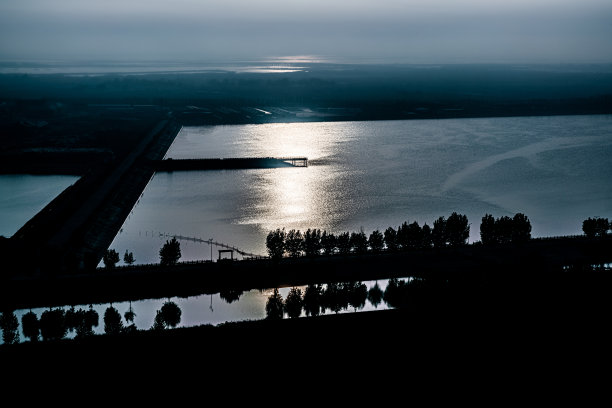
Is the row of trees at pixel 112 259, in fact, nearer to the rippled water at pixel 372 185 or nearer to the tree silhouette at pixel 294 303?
the rippled water at pixel 372 185

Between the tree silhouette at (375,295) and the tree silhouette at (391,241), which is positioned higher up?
the tree silhouette at (391,241)

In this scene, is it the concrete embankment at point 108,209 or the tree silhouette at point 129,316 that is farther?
the concrete embankment at point 108,209

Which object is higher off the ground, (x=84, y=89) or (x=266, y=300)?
(x=84, y=89)

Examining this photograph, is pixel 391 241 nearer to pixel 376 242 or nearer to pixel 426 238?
pixel 376 242

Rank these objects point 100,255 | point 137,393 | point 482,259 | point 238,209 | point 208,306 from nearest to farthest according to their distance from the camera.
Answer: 1. point 137,393
2. point 208,306
3. point 482,259
4. point 100,255
5. point 238,209

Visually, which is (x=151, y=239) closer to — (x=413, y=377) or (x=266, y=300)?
(x=266, y=300)

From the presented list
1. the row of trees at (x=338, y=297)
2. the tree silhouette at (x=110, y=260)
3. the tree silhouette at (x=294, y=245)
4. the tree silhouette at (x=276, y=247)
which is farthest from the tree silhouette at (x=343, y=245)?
the tree silhouette at (x=110, y=260)

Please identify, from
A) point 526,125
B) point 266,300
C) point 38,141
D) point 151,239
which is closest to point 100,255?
point 151,239
